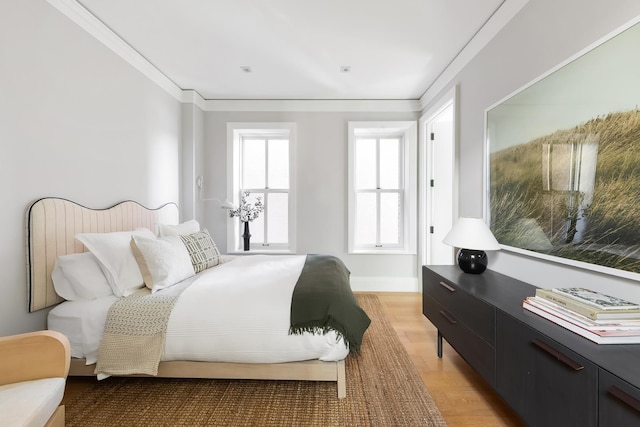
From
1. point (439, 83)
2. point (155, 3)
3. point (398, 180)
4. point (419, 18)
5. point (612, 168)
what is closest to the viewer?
point (612, 168)

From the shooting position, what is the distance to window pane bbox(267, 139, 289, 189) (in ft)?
13.7

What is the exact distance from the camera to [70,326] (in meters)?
1.77

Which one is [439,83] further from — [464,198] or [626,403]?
[626,403]

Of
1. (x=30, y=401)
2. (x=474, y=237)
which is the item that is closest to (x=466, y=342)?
(x=474, y=237)

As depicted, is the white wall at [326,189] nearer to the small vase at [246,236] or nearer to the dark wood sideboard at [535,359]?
the small vase at [246,236]

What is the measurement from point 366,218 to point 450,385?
2497mm

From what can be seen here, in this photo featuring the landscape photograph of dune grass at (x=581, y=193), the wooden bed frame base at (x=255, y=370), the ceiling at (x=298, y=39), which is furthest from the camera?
the ceiling at (x=298, y=39)

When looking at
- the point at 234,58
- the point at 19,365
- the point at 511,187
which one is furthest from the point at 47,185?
the point at 511,187

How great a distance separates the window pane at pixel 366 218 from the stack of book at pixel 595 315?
288 centimetres

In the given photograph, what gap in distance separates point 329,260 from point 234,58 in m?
2.21

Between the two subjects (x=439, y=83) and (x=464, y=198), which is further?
(x=439, y=83)

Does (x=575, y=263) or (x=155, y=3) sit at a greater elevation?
(x=155, y=3)

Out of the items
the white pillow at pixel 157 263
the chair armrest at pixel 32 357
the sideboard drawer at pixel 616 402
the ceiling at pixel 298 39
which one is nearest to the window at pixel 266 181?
the ceiling at pixel 298 39

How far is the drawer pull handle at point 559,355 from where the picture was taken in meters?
0.98
